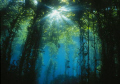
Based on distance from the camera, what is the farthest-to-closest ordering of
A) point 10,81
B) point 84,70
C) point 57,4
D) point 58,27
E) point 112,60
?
point 58,27 → point 57,4 → point 84,70 → point 112,60 → point 10,81

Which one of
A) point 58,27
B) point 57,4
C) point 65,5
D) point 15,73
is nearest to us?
point 15,73

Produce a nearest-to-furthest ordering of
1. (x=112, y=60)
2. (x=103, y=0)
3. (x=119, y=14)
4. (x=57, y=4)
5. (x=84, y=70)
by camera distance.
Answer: (x=112, y=60) < (x=119, y=14) < (x=103, y=0) < (x=84, y=70) < (x=57, y=4)

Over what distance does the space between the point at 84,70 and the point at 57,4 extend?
6834mm

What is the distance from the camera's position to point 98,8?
658 cm

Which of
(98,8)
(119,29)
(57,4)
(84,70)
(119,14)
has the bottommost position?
(84,70)

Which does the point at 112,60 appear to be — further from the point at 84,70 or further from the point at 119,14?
the point at 119,14

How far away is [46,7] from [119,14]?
6006mm

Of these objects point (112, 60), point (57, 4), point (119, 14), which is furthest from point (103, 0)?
point (112, 60)

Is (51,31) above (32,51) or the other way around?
above

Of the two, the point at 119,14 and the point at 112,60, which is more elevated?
the point at 119,14

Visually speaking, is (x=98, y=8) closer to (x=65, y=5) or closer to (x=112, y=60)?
(x=65, y=5)

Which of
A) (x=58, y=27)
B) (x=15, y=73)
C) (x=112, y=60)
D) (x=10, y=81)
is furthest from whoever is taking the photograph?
(x=58, y=27)

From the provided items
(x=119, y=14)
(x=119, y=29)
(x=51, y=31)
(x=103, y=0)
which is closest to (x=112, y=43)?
(x=119, y=29)

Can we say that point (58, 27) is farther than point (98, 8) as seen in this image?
Yes
